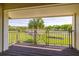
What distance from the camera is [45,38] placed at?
304 inches

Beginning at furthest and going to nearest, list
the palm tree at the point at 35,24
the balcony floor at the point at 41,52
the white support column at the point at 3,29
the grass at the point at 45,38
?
1. the palm tree at the point at 35,24
2. the grass at the point at 45,38
3. the white support column at the point at 3,29
4. the balcony floor at the point at 41,52

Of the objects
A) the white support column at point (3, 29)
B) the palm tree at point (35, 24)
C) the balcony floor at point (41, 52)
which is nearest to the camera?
the balcony floor at point (41, 52)

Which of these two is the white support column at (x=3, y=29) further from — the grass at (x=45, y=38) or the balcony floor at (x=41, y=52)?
the grass at (x=45, y=38)

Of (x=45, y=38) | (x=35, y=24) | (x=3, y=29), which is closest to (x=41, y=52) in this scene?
(x=3, y=29)

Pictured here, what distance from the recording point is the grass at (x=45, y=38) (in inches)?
293

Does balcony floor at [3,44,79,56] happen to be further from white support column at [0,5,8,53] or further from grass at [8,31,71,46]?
grass at [8,31,71,46]

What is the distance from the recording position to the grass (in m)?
7.45

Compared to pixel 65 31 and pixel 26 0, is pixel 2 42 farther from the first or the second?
pixel 26 0

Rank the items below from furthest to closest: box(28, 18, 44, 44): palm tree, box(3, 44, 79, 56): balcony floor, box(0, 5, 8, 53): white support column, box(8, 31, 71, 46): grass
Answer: box(28, 18, 44, 44): palm tree, box(8, 31, 71, 46): grass, box(0, 5, 8, 53): white support column, box(3, 44, 79, 56): balcony floor

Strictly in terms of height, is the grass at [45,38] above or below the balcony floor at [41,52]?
above

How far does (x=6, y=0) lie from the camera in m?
2.26

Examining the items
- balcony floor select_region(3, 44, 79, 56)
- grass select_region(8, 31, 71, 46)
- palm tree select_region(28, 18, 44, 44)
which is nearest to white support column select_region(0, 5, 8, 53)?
balcony floor select_region(3, 44, 79, 56)

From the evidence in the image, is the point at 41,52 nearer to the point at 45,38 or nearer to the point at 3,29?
the point at 3,29

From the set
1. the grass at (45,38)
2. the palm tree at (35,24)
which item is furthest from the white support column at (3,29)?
the palm tree at (35,24)
